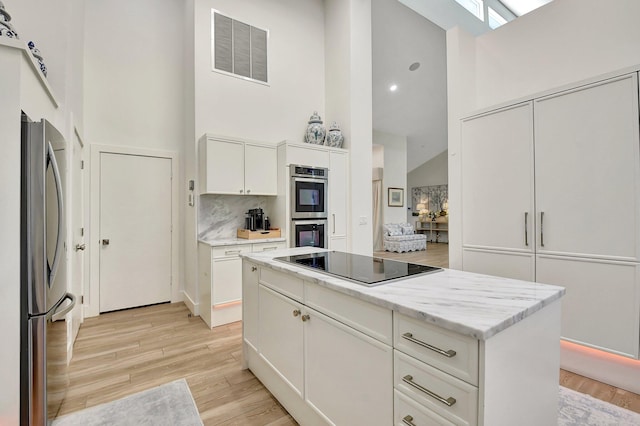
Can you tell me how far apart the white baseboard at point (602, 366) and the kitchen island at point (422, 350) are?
1.41 m

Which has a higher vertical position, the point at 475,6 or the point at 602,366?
the point at 475,6

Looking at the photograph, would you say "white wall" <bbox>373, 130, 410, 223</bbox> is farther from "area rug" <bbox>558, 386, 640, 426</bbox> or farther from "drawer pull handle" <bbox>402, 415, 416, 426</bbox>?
"drawer pull handle" <bbox>402, 415, 416, 426</bbox>

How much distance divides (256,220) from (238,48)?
2362mm

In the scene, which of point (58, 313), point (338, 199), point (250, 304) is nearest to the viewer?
point (58, 313)

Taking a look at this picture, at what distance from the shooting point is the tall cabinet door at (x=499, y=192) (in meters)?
2.49

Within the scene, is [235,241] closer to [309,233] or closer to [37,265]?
[309,233]

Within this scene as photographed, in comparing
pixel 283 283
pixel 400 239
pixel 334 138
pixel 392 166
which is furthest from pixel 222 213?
pixel 392 166

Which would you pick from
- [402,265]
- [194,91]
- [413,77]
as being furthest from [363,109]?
[413,77]

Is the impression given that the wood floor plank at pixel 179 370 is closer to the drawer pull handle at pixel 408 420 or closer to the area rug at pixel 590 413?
the area rug at pixel 590 413

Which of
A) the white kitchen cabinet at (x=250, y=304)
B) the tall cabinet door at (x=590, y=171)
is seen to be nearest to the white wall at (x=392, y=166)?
the tall cabinet door at (x=590, y=171)

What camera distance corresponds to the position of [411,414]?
1.11 meters

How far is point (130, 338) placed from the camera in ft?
10.1

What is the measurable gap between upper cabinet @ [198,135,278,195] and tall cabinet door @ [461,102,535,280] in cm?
231

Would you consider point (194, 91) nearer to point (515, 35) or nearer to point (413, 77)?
point (515, 35)
